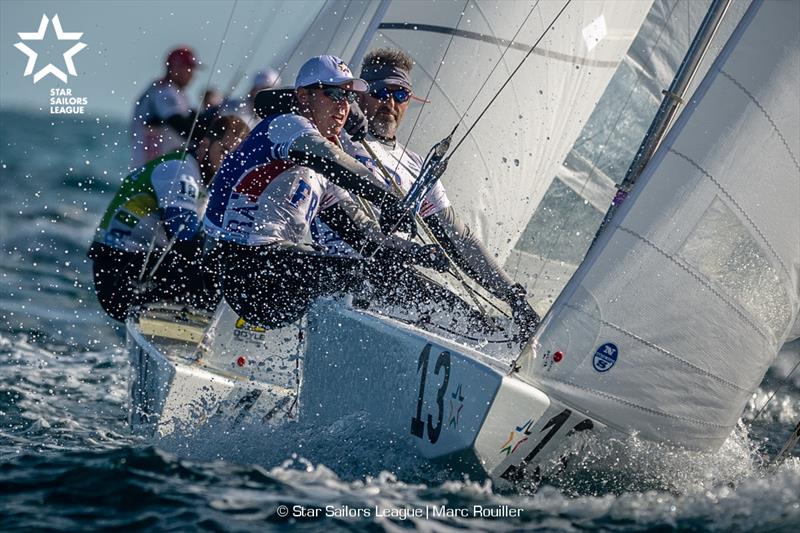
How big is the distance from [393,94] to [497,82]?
0.62m

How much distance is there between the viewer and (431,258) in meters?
3.86

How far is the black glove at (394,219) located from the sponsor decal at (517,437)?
923 millimetres

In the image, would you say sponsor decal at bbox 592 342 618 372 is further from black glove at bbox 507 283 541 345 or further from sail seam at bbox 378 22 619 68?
sail seam at bbox 378 22 619 68

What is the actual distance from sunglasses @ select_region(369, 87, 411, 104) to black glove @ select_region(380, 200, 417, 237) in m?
0.95

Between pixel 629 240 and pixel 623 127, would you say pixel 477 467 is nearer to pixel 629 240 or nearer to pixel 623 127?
pixel 629 240

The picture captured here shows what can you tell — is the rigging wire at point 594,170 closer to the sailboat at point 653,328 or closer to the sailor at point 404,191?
the sailor at point 404,191

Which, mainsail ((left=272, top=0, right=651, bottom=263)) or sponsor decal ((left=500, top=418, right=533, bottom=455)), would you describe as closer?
sponsor decal ((left=500, top=418, right=533, bottom=455))

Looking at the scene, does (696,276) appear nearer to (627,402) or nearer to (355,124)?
(627,402)

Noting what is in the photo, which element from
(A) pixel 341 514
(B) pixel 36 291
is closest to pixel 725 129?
(A) pixel 341 514

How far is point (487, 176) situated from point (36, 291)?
3393 millimetres

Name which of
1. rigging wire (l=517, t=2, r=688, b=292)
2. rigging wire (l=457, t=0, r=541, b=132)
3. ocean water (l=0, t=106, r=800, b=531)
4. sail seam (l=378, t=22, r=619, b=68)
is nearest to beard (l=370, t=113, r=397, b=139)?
rigging wire (l=457, t=0, r=541, b=132)

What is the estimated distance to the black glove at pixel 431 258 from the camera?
385 centimetres

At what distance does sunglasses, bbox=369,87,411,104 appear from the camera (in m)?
4.58
